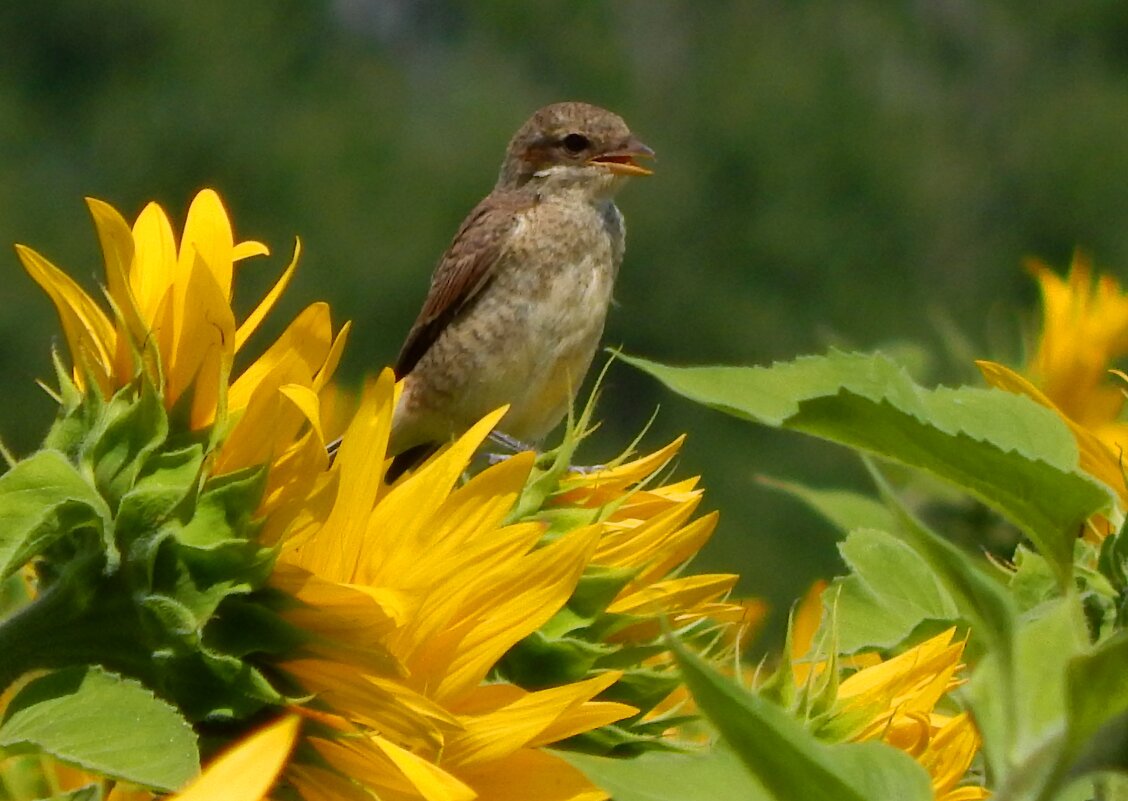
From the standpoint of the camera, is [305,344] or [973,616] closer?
[973,616]

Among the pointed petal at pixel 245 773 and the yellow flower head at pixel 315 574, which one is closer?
the pointed petal at pixel 245 773

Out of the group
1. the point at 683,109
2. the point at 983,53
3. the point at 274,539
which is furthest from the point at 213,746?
the point at 983,53

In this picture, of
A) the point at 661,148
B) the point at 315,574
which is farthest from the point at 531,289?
the point at 661,148

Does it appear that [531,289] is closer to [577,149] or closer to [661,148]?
[577,149]

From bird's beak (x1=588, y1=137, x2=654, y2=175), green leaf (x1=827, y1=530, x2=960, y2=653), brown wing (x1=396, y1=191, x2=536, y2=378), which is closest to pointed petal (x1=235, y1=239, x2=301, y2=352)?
green leaf (x1=827, y1=530, x2=960, y2=653)

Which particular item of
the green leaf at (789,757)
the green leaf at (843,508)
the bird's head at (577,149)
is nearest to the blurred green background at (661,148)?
the bird's head at (577,149)

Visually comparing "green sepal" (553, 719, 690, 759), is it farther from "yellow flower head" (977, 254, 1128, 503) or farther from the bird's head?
the bird's head

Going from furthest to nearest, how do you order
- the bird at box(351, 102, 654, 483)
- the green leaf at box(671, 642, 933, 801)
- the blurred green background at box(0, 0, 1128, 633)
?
the blurred green background at box(0, 0, 1128, 633) < the bird at box(351, 102, 654, 483) < the green leaf at box(671, 642, 933, 801)

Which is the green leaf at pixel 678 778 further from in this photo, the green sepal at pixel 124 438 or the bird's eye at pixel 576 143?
the bird's eye at pixel 576 143
